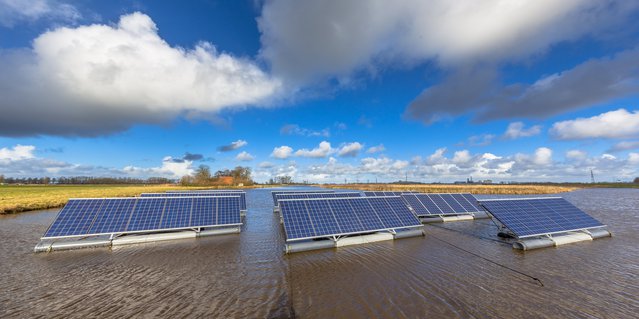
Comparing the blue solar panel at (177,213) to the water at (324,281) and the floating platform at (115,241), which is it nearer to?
the floating platform at (115,241)

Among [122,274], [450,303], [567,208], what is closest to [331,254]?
[450,303]

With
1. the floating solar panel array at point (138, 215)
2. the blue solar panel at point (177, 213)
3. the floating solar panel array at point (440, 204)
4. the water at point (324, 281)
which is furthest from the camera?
the floating solar panel array at point (440, 204)

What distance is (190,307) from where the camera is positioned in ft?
26.2

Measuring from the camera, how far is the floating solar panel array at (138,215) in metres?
14.5

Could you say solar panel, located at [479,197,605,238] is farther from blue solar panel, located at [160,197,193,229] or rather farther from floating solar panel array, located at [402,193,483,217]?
blue solar panel, located at [160,197,193,229]

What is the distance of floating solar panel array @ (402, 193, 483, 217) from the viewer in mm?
23944

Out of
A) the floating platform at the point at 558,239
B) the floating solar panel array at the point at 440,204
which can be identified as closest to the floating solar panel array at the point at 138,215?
the floating solar panel array at the point at 440,204

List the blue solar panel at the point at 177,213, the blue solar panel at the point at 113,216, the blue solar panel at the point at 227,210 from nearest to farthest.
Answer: the blue solar panel at the point at 113,216 → the blue solar panel at the point at 177,213 → the blue solar panel at the point at 227,210

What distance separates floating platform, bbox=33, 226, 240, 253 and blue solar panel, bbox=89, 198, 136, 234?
727 millimetres

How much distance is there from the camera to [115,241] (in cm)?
1507

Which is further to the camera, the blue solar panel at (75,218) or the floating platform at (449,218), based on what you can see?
the floating platform at (449,218)

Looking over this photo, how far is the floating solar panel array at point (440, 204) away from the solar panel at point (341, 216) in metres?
6.01

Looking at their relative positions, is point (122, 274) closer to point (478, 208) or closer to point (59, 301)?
point (59, 301)

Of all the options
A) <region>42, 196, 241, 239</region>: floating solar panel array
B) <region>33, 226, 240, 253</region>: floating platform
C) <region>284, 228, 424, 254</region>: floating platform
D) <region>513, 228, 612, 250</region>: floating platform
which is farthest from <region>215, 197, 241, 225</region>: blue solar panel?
<region>513, 228, 612, 250</region>: floating platform
